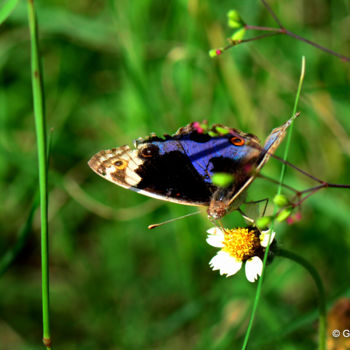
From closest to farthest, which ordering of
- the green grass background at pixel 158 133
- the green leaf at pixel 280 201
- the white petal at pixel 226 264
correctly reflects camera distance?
the green leaf at pixel 280 201, the white petal at pixel 226 264, the green grass background at pixel 158 133

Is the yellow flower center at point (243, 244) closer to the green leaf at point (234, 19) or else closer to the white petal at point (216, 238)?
the white petal at point (216, 238)

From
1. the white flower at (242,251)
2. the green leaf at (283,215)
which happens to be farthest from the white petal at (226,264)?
the green leaf at (283,215)

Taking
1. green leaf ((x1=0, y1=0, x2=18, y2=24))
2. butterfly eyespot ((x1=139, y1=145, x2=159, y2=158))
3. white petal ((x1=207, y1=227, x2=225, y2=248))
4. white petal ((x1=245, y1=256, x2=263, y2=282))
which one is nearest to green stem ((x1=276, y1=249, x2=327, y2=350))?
white petal ((x1=245, y1=256, x2=263, y2=282))

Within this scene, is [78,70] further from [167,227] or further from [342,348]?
[342,348]

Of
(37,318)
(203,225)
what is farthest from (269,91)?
(37,318)

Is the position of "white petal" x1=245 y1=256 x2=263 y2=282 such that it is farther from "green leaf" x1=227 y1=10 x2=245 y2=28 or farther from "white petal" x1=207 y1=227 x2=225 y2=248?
"green leaf" x1=227 y1=10 x2=245 y2=28
